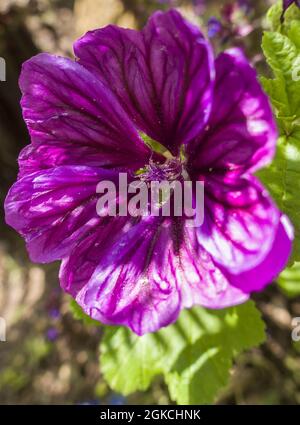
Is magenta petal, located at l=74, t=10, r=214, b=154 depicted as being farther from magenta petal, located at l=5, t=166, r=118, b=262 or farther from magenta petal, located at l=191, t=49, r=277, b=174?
magenta petal, located at l=5, t=166, r=118, b=262

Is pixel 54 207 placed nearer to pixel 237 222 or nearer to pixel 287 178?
pixel 237 222

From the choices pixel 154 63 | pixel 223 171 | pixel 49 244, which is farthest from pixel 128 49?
pixel 49 244

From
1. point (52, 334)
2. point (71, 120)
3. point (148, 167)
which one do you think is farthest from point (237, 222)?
point (52, 334)

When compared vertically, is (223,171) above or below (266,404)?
above

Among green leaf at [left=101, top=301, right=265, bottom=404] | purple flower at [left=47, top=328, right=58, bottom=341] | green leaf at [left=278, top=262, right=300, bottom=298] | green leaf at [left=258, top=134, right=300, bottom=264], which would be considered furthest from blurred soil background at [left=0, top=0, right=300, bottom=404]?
green leaf at [left=258, top=134, right=300, bottom=264]

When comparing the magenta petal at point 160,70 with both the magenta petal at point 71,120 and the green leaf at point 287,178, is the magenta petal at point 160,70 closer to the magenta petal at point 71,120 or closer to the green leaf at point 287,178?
the magenta petal at point 71,120

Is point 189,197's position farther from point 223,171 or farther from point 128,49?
point 128,49
